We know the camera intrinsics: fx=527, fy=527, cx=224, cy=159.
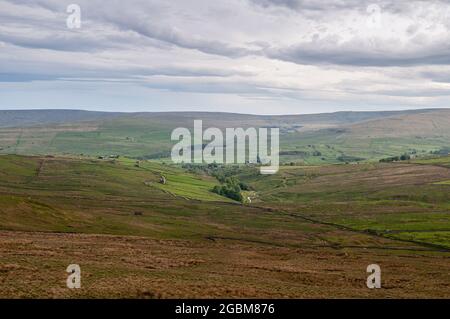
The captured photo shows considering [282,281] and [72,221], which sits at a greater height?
[72,221]

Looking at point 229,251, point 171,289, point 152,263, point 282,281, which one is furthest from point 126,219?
point 171,289

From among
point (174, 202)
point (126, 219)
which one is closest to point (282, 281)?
point (126, 219)

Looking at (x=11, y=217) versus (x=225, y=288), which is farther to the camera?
(x=11, y=217)

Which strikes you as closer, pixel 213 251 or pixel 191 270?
pixel 191 270

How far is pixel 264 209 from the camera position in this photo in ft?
623

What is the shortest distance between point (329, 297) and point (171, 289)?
14.8 meters

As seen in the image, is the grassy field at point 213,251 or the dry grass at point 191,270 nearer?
the dry grass at point 191,270

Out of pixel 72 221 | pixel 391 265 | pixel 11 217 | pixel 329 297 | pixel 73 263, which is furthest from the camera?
pixel 72 221

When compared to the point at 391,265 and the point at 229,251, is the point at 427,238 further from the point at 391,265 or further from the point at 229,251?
the point at 229,251

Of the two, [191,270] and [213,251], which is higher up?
[213,251]

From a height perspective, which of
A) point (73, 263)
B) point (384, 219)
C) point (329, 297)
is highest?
point (384, 219)

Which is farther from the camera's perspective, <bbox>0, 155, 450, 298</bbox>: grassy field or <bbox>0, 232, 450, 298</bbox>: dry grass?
<bbox>0, 155, 450, 298</bbox>: grassy field

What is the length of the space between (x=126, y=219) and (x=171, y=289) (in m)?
87.2

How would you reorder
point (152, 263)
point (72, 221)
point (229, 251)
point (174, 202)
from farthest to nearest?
point (174, 202) → point (72, 221) → point (229, 251) → point (152, 263)
